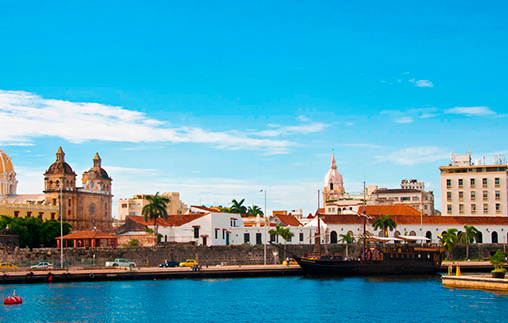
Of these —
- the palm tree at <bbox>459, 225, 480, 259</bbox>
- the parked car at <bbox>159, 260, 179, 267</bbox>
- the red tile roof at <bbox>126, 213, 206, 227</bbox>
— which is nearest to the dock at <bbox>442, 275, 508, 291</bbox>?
the palm tree at <bbox>459, 225, 480, 259</bbox>

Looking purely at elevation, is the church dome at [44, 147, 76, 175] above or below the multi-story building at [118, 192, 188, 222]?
above

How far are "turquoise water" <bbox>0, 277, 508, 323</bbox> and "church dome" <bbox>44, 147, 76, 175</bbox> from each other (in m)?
62.7

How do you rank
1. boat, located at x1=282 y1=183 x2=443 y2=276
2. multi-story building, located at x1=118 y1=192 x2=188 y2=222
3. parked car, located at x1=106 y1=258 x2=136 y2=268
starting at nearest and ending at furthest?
parked car, located at x1=106 y1=258 x2=136 y2=268 < boat, located at x1=282 y1=183 x2=443 y2=276 < multi-story building, located at x1=118 y1=192 x2=188 y2=222

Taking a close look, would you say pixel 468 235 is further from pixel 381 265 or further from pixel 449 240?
pixel 381 265

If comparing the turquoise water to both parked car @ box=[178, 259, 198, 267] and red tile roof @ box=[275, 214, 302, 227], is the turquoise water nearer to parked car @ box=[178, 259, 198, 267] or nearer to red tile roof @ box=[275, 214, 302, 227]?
parked car @ box=[178, 259, 198, 267]

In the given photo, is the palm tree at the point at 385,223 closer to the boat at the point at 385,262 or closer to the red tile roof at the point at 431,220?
the red tile roof at the point at 431,220

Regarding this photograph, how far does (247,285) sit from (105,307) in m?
19.3

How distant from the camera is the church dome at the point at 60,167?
126062mm

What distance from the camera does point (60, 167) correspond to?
12644 centimetres

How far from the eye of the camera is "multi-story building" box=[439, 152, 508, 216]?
377ft

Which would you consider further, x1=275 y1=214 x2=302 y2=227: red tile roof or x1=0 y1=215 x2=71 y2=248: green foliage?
x1=275 y1=214 x2=302 y2=227: red tile roof

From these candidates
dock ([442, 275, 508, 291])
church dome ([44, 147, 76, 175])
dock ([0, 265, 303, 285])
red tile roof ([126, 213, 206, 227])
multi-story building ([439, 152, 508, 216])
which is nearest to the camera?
dock ([442, 275, 508, 291])

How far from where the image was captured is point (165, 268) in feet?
250

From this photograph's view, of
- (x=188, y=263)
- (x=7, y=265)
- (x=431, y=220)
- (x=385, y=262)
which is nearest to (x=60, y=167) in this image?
(x=7, y=265)
